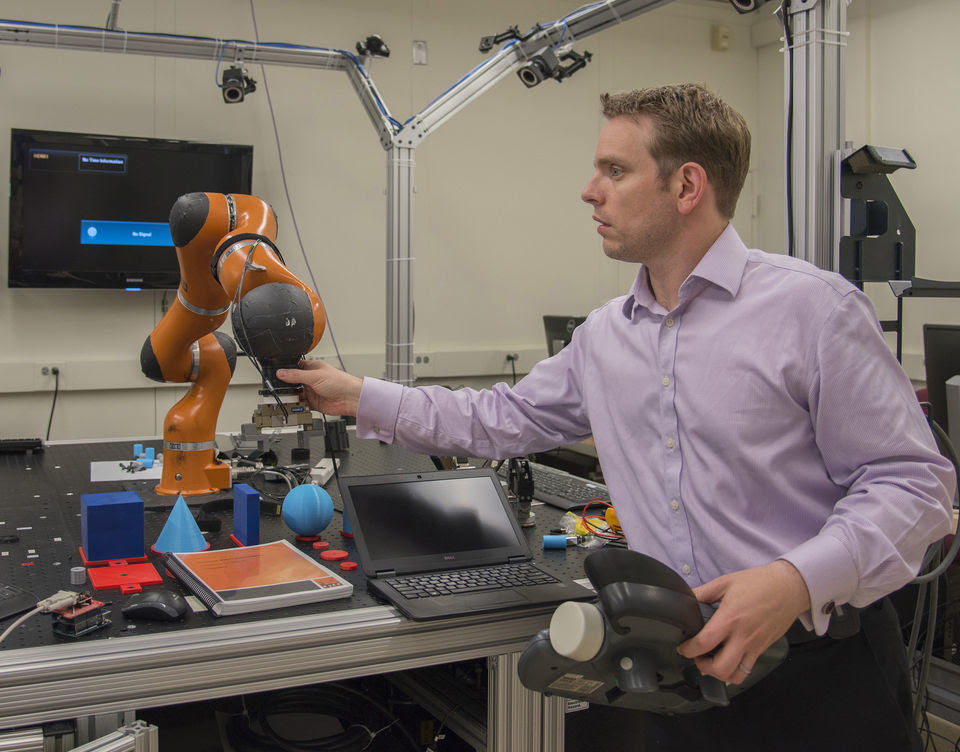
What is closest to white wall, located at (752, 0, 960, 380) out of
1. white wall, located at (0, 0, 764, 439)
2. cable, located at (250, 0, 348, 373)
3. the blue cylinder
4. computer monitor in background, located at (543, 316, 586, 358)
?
white wall, located at (0, 0, 764, 439)

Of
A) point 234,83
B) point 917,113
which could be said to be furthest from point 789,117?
point 917,113

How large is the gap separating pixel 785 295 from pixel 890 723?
56cm

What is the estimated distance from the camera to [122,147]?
12.3 ft

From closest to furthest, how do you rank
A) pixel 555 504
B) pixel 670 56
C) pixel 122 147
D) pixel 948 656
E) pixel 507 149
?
1. pixel 555 504
2. pixel 948 656
3. pixel 122 147
4. pixel 507 149
5. pixel 670 56

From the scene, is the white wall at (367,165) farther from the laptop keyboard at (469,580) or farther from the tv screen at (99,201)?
the laptop keyboard at (469,580)

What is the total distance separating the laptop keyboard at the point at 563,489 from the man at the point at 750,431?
0.53 metres

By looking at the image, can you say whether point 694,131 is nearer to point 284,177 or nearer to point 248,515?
point 248,515

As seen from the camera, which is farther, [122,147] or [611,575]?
[122,147]

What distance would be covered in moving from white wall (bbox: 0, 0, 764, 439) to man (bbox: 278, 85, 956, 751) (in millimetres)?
3160

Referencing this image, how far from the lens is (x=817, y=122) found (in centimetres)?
155

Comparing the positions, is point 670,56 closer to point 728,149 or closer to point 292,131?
point 292,131

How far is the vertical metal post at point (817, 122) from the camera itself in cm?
153

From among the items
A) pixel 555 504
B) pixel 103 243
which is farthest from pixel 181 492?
pixel 103 243

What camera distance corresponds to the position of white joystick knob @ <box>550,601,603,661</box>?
0.81 meters
